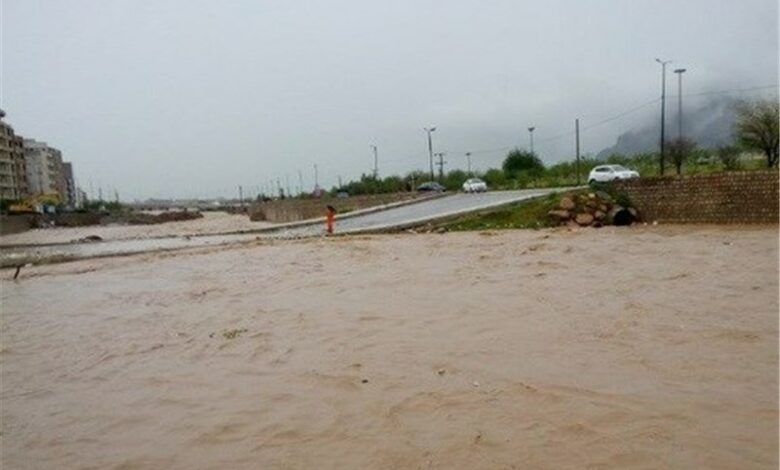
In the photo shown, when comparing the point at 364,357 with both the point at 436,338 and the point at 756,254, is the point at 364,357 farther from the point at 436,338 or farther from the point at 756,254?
the point at 756,254

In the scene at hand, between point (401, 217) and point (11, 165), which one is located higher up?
point (11, 165)

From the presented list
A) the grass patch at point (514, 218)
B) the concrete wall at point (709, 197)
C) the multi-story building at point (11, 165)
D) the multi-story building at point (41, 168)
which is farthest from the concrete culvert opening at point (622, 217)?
the multi-story building at point (41, 168)

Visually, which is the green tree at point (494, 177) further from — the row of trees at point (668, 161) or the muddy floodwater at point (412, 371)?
the muddy floodwater at point (412, 371)

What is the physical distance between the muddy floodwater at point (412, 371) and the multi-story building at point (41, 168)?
107147mm

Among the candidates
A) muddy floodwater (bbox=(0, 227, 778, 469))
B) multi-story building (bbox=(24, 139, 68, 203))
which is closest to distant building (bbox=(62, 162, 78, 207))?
multi-story building (bbox=(24, 139, 68, 203))

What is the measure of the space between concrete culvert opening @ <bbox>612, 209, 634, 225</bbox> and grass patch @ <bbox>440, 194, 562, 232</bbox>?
203cm

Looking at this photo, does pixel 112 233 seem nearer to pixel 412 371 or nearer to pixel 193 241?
→ pixel 193 241

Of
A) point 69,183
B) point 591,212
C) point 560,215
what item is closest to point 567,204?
point 560,215

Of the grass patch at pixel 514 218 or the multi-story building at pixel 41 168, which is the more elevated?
the multi-story building at pixel 41 168

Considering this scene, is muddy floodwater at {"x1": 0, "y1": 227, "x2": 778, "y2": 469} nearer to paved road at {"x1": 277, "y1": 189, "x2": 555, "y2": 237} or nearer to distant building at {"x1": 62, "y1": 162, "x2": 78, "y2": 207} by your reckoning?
paved road at {"x1": 277, "y1": 189, "x2": 555, "y2": 237}

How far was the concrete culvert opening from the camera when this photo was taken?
61.2 feet

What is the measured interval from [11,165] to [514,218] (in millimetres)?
92352

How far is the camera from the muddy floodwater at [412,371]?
3.55 m

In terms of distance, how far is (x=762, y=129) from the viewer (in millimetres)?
35938
